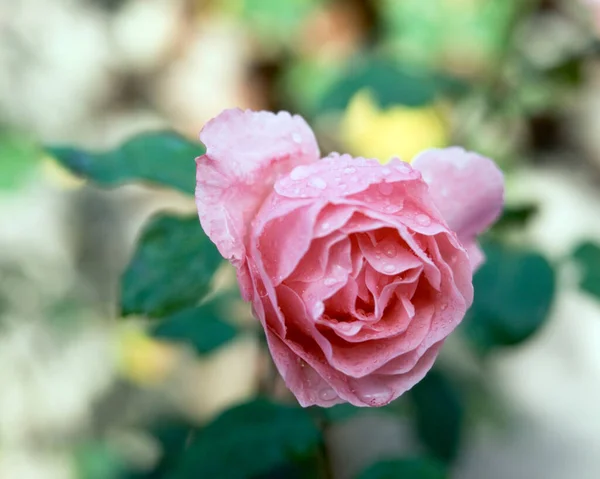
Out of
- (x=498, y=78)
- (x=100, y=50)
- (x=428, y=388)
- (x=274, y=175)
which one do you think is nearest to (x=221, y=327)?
(x=428, y=388)

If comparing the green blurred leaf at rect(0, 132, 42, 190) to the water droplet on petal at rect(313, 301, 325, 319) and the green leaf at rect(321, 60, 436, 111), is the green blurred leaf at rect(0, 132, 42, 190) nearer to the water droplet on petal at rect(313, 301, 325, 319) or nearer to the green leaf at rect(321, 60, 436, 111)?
the green leaf at rect(321, 60, 436, 111)

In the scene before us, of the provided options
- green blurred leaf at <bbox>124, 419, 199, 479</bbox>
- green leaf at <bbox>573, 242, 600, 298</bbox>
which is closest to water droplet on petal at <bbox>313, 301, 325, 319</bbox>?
green leaf at <bbox>573, 242, 600, 298</bbox>

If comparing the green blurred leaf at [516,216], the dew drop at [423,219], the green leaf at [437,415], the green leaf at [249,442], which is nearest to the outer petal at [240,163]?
the dew drop at [423,219]

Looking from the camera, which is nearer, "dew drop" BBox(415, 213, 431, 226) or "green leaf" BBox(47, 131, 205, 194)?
"dew drop" BBox(415, 213, 431, 226)

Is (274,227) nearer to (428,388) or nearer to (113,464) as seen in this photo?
(428,388)

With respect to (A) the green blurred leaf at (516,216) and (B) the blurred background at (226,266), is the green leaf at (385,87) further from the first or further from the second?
(A) the green blurred leaf at (516,216)

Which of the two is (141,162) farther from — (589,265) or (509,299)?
(589,265)
